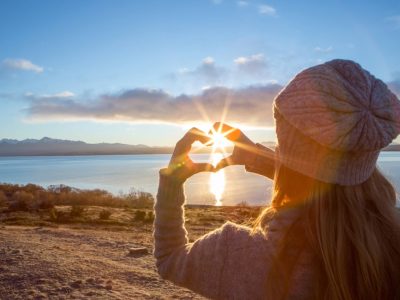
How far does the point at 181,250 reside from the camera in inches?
60.9

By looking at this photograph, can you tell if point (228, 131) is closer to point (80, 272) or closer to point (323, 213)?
point (323, 213)

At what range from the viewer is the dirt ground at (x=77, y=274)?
5605 millimetres

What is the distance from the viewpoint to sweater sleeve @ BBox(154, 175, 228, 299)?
1.42 m

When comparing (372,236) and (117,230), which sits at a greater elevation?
(372,236)

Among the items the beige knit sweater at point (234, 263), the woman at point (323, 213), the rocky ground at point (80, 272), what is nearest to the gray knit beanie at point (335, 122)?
the woman at point (323, 213)

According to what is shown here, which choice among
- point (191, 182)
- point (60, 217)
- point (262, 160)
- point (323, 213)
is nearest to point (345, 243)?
point (323, 213)

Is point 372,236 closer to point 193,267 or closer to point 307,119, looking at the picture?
point 307,119

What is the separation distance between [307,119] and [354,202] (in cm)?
26

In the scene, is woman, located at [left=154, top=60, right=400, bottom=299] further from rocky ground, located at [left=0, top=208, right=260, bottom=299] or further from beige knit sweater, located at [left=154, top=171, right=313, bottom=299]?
rocky ground, located at [left=0, top=208, right=260, bottom=299]

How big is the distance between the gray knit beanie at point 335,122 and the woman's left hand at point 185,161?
317 mm

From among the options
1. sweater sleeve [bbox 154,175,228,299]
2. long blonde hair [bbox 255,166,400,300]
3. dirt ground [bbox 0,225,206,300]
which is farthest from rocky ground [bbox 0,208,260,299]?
long blonde hair [bbox 255,166,400,300]

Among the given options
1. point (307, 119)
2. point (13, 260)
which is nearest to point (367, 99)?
point (307, 119)

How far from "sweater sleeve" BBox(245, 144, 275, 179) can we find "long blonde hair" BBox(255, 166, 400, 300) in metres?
0.26

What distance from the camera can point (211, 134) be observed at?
1676 mm
